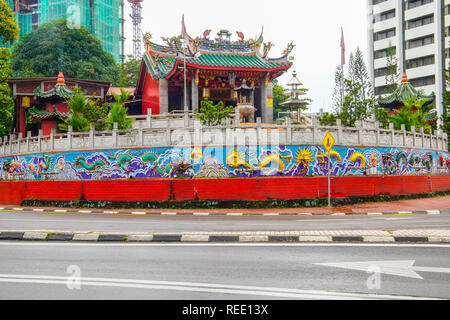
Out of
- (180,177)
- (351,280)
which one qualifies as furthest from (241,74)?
(351,280)

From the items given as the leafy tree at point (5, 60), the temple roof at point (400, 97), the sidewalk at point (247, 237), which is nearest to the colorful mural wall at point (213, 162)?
the sidewalk at point (247, 237)

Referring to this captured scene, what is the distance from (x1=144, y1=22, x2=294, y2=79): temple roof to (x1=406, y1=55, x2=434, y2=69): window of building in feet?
115

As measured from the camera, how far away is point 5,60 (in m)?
36.1

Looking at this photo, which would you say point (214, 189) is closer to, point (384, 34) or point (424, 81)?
point (424, 81)

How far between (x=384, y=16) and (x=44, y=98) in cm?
5212

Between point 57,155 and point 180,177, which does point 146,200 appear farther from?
point 57,155

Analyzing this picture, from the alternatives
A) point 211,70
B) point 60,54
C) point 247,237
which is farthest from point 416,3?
point 247,237

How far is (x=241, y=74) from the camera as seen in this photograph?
101 feet

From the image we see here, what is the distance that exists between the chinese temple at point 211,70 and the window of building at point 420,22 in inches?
1431

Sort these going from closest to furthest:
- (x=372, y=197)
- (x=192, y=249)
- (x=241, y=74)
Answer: (x=192, y=249)
(x=372, y=197)
(x=241, y=74)

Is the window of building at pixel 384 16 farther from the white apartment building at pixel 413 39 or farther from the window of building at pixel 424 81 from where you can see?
the window of building at pixel 424 81

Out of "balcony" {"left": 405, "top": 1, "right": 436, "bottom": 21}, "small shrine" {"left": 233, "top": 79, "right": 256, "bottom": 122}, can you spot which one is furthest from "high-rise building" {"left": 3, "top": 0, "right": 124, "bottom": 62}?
"balcony" {"left": 405, "top": 1, "right": 436, "bottom": 21}

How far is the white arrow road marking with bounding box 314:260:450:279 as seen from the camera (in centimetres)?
642
